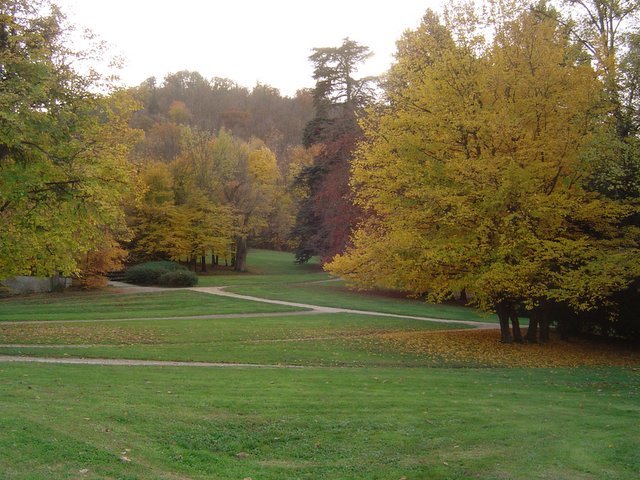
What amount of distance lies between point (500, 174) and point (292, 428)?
37.5 feet

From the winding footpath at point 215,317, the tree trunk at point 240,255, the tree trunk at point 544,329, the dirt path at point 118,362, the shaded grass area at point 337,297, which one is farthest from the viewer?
the tree trunk at point 240,255

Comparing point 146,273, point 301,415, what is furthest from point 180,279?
point 301,415

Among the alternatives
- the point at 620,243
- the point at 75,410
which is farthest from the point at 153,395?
the point at 620,243

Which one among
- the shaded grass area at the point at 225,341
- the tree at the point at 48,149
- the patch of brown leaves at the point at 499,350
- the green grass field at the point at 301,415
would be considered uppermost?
the tree at the point at 48,149

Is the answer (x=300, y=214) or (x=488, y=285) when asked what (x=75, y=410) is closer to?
(x=488, y=285)

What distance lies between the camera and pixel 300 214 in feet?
168

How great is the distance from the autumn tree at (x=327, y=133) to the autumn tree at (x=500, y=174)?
22.2m

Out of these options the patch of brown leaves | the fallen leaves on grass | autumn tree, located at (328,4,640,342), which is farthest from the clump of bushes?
autumn tree, located at (328,4,640,342)

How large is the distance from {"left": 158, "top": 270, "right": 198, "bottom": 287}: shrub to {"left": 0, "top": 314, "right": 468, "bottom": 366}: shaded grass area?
16.6 metres

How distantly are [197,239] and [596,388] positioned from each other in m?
38.0

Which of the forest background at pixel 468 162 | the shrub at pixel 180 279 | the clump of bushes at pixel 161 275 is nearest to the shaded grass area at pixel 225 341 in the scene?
the forest background at pixel 468 162

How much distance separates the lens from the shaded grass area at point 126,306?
23.7m

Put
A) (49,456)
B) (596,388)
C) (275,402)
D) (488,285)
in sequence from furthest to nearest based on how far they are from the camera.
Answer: (488,285) < (596,388) < (275,402) < (49,456)

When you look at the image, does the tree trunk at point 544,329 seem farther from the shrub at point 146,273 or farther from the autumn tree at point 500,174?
the shrub at point 146,273
